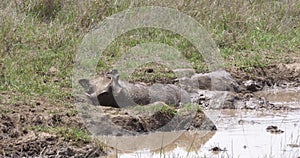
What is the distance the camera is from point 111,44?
8711 millimetres

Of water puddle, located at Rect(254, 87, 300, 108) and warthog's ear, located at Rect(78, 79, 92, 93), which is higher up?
warthog's ear, located at Rect(78, 79, 92, 93)

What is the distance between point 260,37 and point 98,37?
231 centimetres

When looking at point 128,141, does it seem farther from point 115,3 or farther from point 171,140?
point 115,3

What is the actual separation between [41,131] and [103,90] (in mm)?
1058

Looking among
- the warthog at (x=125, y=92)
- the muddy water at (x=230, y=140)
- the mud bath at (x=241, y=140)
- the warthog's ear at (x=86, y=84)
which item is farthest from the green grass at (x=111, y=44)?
the mud bath at (x=241, y=140)

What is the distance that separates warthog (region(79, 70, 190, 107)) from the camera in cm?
688

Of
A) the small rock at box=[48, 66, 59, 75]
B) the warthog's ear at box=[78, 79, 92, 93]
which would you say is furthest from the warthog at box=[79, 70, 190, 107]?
the small rock at box=[48, 66, 59, 75]

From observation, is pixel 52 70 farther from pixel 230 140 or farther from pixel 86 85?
pixel 230 140

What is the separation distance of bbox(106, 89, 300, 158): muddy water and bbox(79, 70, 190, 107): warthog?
0.41m

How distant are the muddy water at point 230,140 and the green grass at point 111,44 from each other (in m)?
1.12

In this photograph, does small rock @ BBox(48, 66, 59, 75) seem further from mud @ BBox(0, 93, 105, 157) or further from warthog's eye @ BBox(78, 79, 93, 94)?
mud @ BBox(0, 93, 105, 157)

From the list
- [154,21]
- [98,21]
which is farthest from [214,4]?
[98,21]

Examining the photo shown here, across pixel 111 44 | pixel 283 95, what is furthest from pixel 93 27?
pixel 283 95

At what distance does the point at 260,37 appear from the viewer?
977cm
